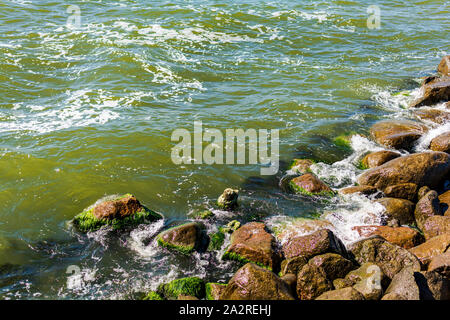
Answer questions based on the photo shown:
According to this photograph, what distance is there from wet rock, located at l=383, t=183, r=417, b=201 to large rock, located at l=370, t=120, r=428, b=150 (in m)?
2.56

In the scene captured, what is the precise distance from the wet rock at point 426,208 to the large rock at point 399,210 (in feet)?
0.46

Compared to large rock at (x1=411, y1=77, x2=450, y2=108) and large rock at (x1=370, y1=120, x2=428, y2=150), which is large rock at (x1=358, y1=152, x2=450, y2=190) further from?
large rock at (x1=411, y1=77, x2=450, y2=108)

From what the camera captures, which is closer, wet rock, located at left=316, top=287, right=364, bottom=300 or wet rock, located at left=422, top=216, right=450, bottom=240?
wet rock, located at left=316, top=287, right=364, bottom=300

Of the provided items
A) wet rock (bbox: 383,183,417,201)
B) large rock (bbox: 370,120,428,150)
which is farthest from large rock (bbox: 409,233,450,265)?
large rock (bbox: 370,120,428,150)

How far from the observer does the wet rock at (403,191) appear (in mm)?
8789

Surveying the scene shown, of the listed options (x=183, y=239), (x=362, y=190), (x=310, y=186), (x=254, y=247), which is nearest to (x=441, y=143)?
(x=362, y=190)

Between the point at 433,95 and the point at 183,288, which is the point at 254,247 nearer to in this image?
the point at 183,288

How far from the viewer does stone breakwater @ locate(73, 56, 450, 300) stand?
575 centimetres

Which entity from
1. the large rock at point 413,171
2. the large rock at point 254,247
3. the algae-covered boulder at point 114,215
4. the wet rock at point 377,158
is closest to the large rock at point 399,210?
the large rock at point 413,171

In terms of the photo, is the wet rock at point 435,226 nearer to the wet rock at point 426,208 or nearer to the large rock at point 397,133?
the wet rock at point 426,208

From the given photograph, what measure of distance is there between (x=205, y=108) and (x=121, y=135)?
10.1 ft

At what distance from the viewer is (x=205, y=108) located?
1316 centimetres

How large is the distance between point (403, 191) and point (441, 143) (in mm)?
2797
